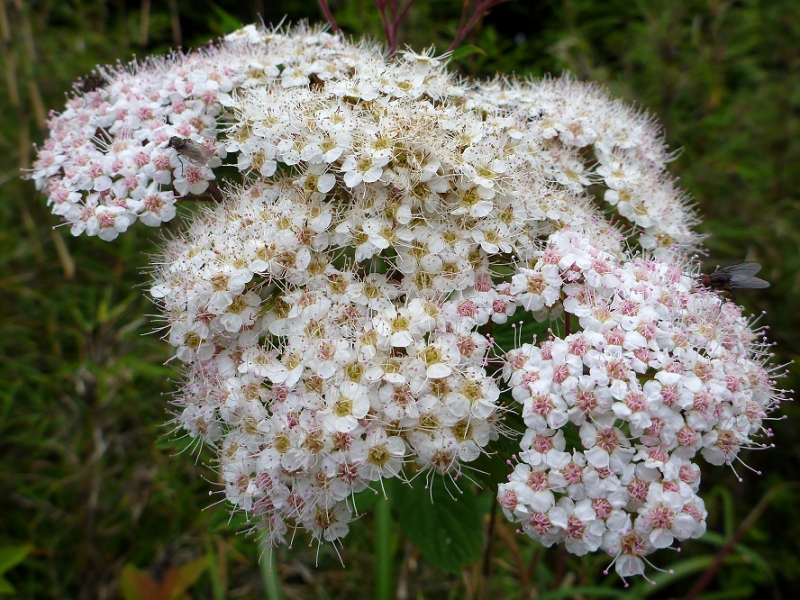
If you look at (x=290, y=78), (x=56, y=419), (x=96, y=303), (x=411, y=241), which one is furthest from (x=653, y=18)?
(x=56, y=419)

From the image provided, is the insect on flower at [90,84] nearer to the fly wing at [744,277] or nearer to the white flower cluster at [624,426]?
the white flower cluster at [624,426]

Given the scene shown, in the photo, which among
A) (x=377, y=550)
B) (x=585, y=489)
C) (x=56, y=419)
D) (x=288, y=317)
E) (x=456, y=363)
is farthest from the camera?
(x=56, y=419)

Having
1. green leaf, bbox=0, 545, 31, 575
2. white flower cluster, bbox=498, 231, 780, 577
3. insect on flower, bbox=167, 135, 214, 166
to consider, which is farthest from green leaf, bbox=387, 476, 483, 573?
green leaf, bbox=0, 545, 31, 575

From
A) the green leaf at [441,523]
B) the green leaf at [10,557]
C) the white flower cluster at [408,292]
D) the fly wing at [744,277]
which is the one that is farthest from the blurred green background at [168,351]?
the fly wing at [744,277]

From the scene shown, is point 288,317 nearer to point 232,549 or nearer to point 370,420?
point 370,420

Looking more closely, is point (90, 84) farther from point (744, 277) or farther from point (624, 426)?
point (744, 277)

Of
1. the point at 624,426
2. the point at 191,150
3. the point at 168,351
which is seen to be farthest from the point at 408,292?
the point at 168,351
